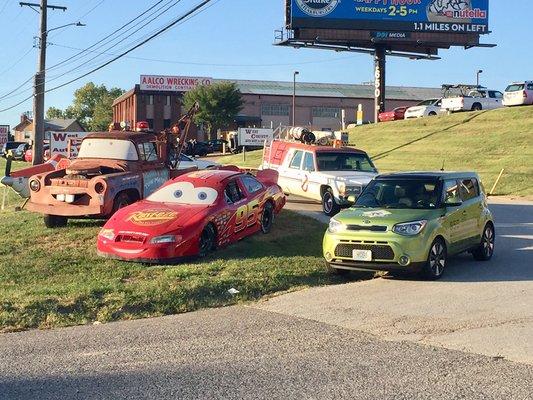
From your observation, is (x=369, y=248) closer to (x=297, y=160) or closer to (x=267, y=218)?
(x=267, y=218)

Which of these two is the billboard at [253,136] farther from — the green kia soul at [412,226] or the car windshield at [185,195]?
the green kia soul at [412,226]

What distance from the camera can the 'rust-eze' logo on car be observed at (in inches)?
443

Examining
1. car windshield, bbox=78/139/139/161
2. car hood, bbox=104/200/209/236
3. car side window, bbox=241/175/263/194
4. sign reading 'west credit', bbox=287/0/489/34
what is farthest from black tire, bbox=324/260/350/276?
sign reading 'west credit', bbox=287/0/489/34

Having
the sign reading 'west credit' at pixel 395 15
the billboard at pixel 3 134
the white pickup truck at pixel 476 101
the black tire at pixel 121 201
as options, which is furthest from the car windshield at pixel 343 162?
the sign reading 'west credit' at pixel 395 15

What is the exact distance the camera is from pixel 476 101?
46500mm

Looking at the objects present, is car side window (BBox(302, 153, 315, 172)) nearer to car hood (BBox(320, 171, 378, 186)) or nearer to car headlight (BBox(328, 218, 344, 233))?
car hood (BBox(320, 171, 378, 186))

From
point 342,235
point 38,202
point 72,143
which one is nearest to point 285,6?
point 72,143

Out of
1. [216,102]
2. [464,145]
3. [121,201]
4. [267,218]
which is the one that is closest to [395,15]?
[464,145]

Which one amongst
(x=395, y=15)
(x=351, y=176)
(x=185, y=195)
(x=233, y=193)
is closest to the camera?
(x=185, y=195)

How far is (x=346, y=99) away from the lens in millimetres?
90250

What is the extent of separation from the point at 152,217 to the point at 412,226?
4069mm

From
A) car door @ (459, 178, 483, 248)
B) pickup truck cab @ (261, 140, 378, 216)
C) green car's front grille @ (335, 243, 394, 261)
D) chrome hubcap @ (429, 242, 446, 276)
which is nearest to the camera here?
green car's front grille @ (335, 243, 394, 261)

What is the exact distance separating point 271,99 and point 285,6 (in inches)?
1501

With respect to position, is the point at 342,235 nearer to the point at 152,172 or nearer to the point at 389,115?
the point at 152,172
